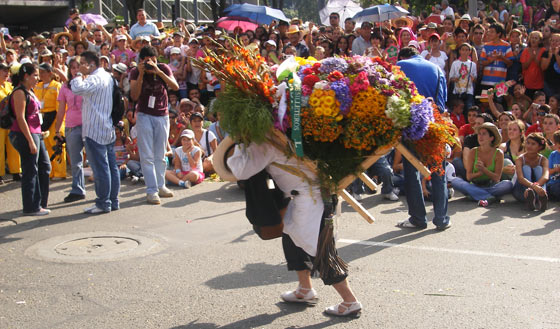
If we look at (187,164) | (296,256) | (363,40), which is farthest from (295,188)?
(363,40)

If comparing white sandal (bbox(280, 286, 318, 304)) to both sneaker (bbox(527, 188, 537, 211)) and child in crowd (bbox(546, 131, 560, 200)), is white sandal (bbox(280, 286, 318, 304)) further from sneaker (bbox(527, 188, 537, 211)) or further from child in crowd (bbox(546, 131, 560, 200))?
child in crowd (bbox(546, 131, 560, 200))

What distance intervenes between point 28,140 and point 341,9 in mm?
10334

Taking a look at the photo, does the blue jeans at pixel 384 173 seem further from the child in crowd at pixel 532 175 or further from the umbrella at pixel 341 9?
the umbrella at pixel 341 9

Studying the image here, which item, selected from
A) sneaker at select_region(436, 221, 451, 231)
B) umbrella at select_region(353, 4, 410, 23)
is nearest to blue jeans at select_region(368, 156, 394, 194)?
sneaker at select_region(436, 221, 451, 231)

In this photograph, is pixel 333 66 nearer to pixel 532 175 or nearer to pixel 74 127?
pixel 532 175

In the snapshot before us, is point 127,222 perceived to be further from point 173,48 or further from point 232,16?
point 232,16

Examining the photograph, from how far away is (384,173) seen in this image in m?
8.55

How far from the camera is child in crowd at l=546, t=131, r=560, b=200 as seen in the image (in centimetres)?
827

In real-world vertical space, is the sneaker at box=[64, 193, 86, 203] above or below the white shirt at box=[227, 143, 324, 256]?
below

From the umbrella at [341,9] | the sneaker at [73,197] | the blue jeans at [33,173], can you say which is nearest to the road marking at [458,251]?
the blue jeans at [33,173]

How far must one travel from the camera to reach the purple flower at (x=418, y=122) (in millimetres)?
4359

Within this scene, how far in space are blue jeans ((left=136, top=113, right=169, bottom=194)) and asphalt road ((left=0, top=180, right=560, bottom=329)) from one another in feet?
2.08

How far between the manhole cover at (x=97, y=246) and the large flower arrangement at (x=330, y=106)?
109 inches

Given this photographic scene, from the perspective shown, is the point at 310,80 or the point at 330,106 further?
the point at 310,80
